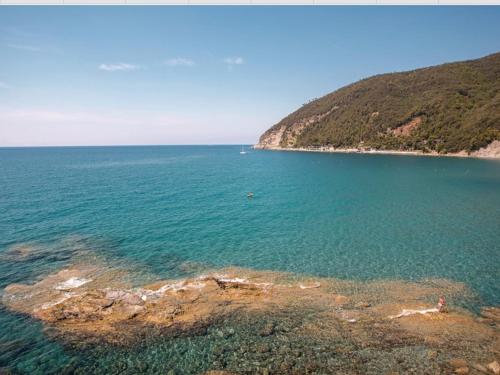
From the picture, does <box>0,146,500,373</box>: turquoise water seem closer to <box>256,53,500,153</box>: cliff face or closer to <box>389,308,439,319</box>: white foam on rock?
<box>389,308,439,319</box>: white foam on rock

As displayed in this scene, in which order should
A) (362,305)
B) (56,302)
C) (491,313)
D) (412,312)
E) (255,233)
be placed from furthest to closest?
(255,233), (56,302), (362,305), (412,312), (491,313)

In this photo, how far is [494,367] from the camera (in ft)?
43.5

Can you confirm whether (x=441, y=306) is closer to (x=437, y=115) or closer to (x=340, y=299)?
(x=340, y=299)

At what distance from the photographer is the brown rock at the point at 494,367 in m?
13.1

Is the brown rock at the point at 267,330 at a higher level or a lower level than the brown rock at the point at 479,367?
lower

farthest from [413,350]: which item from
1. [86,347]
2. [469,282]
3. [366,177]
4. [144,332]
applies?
[366,177]

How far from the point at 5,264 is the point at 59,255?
159 inches

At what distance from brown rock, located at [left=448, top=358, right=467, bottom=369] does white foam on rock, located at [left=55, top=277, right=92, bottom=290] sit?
24.1 metres

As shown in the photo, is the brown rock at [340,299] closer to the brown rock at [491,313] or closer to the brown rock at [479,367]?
the brown rock at [479,367]

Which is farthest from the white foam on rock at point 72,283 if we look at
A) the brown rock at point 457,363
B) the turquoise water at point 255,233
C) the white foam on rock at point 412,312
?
the brown rock at point 457,363

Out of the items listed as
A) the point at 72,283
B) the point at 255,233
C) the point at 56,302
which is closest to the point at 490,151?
the point at 255,233

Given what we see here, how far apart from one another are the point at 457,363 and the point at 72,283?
25166 mm

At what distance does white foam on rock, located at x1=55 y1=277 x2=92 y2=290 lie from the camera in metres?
22.4

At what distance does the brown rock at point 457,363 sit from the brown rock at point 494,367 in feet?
3.02
